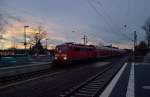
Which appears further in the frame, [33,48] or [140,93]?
[33,48]

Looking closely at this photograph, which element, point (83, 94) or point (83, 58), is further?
point (83, 58)

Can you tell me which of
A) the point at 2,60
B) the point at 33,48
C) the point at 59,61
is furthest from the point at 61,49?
the point at 33,48

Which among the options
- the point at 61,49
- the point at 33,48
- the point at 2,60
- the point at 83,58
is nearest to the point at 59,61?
the point at 61,49

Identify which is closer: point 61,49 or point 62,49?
point 62,49

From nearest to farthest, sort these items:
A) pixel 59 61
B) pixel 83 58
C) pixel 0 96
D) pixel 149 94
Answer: pixel 0 96, pixel 149 94, pixel 59 61, pixel 83 58

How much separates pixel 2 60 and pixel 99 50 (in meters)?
21.7

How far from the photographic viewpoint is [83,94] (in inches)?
656

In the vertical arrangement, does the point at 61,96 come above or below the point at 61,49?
below

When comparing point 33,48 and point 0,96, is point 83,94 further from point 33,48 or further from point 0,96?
point 33,48

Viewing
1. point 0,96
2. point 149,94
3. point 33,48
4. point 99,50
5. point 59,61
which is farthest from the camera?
point 33,48

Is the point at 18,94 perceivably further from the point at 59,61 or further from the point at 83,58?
the point at 83,58

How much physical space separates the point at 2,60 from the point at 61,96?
38511 mm

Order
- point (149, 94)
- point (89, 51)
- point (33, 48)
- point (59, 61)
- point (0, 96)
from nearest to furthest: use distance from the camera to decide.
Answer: point (0, 96), point (149, 94), point (59, 61), point (89, 51), point (33, 48)

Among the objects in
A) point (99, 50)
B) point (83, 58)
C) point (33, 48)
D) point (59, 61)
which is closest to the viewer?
point (59, 61)
